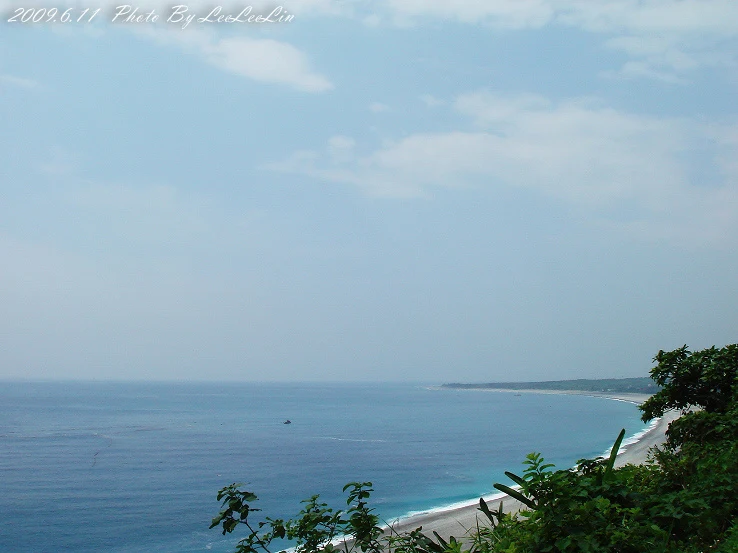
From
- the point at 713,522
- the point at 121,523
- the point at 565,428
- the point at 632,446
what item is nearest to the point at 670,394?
the point at 713,522

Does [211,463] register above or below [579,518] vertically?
below

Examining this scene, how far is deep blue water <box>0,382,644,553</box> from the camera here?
41031 millimetres

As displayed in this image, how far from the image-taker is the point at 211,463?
64.2m

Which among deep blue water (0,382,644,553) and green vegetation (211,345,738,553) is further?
deep blue water (0,382,644,553)

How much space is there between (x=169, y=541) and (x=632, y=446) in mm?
44482

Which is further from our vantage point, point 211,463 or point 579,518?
point 211,463

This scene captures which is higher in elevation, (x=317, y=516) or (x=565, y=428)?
(x=317, y=516)

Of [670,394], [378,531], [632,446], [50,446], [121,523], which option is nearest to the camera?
[378,531]

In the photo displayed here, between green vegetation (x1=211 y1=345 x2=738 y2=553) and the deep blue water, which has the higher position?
green vegetation (x1=211 y1=345 x2=738 y2=553)

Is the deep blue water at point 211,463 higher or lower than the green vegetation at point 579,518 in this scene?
lower

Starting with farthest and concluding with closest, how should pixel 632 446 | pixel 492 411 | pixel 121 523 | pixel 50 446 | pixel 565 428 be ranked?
pixel 492 411, pixel 565 428, pixel 50 446, pixel 632 446, pixel 121 523

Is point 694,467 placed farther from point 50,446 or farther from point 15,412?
point 15,412

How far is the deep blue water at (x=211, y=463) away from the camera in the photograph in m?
41.0

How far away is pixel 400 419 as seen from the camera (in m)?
120
